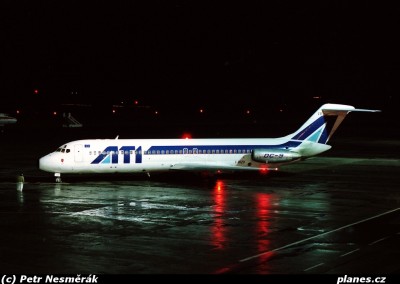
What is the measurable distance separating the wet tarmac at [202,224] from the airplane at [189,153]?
2.94 feet

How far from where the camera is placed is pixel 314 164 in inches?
1868

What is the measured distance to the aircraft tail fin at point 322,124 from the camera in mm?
38875

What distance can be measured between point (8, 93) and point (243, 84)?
2405 inches

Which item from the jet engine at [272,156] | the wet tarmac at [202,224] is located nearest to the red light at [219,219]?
the wet tarmac at [202,224]

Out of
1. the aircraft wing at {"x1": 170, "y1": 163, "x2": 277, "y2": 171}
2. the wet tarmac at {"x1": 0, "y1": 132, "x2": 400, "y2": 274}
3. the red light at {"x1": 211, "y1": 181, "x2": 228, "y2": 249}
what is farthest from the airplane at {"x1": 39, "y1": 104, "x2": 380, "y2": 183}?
the red light at {"x1": 211, "y1": 181, "x2": 228, "y2": 249}

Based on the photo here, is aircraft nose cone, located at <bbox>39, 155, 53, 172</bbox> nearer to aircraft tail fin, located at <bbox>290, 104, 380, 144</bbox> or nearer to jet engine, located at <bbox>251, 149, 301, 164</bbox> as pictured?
jet engine, located at <bbox>251, 149, 301, 164</bbox>

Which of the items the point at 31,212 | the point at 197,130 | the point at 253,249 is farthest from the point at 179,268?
the point at 197,130

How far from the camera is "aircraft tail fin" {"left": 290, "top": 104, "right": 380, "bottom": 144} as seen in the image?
3888 centimetres

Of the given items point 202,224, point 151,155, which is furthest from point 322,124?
point 202,224

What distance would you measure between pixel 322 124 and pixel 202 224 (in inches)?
696

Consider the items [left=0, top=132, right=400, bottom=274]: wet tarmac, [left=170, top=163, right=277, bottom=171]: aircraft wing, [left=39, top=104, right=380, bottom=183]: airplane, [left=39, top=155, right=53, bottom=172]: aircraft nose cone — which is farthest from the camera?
[left=170, top=163, right=277, bottom=171]: aircraft wing

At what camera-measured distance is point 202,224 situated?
2384cm

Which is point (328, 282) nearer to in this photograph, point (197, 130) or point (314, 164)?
point (314, 164)

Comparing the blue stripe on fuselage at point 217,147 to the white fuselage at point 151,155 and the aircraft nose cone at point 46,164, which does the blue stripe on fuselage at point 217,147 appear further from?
the aircraft nose cone at point 46,164
